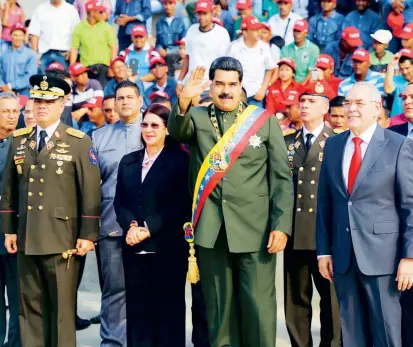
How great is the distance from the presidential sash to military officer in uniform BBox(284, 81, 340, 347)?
26.0 inches

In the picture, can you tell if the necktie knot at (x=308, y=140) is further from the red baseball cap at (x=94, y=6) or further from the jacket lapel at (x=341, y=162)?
the red baseball cap at (x=94, y=6)

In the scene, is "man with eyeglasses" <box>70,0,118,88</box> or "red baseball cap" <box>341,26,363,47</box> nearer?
"red baseball cap" <box>341,26,363,47</box>

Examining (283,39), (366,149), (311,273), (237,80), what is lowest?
(311,273)

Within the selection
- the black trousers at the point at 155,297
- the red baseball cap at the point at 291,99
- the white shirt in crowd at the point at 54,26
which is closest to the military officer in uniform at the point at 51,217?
the black trousers at the point at 155,297

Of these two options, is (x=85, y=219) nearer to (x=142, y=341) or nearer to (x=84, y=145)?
(x=84, y=145)

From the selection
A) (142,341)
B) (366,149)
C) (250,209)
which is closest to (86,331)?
(142,341)

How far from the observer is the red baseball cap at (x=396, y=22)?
11.4m

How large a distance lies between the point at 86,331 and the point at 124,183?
6.68 ft

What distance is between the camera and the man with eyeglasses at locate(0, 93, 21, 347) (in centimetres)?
658

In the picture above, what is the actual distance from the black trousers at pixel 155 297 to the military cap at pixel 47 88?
1.15m

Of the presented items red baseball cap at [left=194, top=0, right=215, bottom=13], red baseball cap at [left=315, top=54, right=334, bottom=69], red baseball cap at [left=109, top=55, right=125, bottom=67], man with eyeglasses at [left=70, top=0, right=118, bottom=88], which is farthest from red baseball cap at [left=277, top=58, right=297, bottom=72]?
man with eyeglasses at [left=70, top=0, right=118, bottom=88]

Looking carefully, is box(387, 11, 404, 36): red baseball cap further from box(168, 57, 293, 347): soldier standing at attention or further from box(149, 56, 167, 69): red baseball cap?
box(168, 57, 293, 347): soldier standing at attention

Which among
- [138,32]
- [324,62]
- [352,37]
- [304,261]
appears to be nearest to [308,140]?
[304,261]

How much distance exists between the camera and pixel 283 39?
12.1 m
